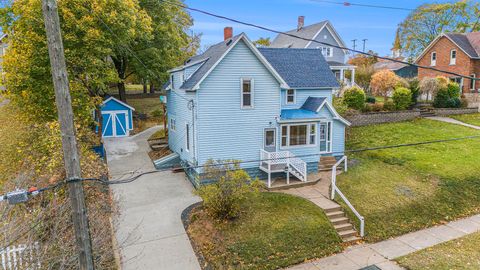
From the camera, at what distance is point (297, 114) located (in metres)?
17.3

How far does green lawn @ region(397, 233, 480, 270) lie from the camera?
10672 mm

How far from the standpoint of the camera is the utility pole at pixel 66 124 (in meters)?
5.24

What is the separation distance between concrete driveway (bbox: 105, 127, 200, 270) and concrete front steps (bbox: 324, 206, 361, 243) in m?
6.04

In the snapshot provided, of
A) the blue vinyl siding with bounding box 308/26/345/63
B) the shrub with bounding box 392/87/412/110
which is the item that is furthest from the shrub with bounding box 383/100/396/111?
the blue vinyl siding with bounding box 308/26/345/63

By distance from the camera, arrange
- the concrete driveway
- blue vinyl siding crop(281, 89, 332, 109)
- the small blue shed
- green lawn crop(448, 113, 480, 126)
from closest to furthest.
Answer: the concrete driveway → blue vinyl siding crop(281, 89, 332, 109) → green lawn crop(448, 113, 480, 126) → the small blue shed

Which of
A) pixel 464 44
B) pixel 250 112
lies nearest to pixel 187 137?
pixel 250 112

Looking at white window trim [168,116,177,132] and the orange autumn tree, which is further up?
the orange autumn tree

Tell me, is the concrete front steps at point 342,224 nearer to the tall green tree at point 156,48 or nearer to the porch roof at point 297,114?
the porch roof at point 297,114

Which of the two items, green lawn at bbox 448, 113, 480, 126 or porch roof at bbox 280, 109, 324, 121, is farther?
green lawn at bbox 448, 113, 480, 126

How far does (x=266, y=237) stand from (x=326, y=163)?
9029mm

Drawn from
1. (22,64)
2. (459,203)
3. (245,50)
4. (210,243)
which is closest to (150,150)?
(22,64)

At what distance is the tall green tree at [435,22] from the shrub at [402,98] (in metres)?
26.3

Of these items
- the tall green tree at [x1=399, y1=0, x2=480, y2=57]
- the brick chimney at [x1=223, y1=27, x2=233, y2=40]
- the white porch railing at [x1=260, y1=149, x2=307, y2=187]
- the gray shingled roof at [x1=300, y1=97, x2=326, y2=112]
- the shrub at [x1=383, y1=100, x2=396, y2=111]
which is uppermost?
the tall green tree at [x1=399, y1=0, x2=480, y2=57]

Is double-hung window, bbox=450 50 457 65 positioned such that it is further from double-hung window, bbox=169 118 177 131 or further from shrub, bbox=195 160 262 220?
shrub, bbox=195 160 262 220
